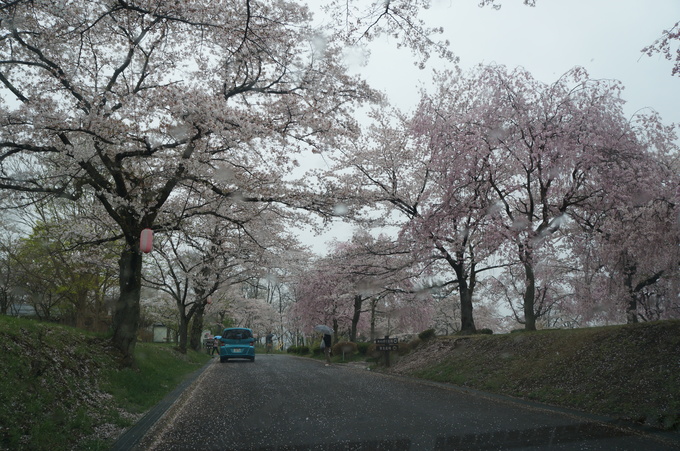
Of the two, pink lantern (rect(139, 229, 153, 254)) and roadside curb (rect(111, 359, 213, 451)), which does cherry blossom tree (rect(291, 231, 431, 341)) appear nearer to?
pink lantern (rect(139, 229, 153, 254))

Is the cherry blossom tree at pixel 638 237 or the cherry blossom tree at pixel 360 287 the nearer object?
the cherry blossom tree at pixel 638 237

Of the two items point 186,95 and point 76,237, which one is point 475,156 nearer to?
point 186,95

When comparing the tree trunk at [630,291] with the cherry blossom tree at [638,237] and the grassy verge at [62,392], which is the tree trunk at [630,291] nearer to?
the cherry blossom tree at [638,237]

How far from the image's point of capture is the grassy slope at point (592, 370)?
6.89m

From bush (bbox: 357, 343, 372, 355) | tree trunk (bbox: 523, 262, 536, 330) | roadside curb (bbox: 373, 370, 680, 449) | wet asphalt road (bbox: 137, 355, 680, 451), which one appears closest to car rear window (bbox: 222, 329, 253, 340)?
bush (bbox: 357, 343, 372, 355)

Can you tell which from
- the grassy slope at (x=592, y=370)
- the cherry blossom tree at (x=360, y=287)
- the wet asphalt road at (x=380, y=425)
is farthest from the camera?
the cherry blossom tree at (x=360, y=287)

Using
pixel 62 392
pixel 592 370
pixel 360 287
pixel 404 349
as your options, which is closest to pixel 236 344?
pixel 360 287

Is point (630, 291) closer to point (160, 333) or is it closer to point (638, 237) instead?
point (638, 237)

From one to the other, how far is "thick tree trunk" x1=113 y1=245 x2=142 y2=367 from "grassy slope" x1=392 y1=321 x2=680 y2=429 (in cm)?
843

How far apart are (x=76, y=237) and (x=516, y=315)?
31.0 m

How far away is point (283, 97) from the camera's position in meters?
11.4

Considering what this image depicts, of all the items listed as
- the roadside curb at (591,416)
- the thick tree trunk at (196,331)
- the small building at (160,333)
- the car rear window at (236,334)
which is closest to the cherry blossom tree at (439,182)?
the roadside curb at (591,416)

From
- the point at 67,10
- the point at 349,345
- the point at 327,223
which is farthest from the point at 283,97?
the point at 349,345

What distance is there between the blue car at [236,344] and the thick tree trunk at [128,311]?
12.9 metres
